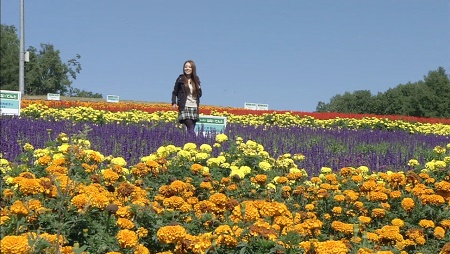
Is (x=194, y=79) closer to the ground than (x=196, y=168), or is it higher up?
higher up

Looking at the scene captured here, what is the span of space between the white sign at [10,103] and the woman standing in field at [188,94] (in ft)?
13.9

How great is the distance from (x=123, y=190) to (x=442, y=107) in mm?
49645

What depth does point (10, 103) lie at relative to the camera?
12.8m

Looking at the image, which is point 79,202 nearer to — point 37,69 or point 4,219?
point 4,219

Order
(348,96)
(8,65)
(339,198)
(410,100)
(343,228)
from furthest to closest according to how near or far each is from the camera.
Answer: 1. (348,96)
2. (8,65)
3. (410,100)
4. (339,198)
5. (343,228)

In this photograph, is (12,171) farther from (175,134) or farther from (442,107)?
(442,107)

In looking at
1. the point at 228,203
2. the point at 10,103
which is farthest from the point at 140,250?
the point at 10,103

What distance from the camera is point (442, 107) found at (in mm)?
49312

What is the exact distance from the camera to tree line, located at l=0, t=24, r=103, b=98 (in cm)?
5856

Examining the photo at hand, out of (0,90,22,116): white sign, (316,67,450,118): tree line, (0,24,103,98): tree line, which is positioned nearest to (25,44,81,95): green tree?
(0,24,103,98): tree line

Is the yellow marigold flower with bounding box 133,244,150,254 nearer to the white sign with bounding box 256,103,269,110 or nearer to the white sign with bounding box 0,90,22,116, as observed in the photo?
the white sign with bounding box 0,90,22,116

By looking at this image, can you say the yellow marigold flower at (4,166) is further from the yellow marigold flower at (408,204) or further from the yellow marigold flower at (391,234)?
the yellow marigold flower at (408,204)

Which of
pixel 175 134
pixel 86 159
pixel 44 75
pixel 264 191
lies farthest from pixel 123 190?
pixel 44 75

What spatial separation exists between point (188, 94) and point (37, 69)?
187ft
